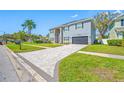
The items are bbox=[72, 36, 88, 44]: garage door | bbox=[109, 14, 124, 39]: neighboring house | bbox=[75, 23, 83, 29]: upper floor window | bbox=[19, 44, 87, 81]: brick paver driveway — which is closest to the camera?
bbox=[19, 44, 87, 81]: brick paver driveway

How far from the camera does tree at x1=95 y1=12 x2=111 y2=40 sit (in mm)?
47969

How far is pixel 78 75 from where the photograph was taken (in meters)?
9.76

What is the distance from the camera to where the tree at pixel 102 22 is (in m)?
48.0

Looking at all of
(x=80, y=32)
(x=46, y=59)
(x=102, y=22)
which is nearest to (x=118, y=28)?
(x=80, y=32)

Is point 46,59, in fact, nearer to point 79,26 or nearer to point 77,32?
point 79,26

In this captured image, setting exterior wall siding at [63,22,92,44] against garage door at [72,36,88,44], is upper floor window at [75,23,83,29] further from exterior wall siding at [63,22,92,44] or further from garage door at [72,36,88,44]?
garage door at [72,36,88,44]

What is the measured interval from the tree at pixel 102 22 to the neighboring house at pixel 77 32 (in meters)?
5.52

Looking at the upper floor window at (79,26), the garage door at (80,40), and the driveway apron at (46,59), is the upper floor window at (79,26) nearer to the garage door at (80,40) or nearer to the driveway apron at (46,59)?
the garage door at (80,40)

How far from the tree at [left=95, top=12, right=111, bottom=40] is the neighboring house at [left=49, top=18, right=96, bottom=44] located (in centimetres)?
552

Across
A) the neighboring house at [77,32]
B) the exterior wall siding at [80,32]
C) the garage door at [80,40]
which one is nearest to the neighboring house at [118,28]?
the neighboring house at [77,32]

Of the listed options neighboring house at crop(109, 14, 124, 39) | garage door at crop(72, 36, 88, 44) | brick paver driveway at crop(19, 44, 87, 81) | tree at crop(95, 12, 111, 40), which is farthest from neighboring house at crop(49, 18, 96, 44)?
brick paver driveway at crop(19, 44, 87, 81)

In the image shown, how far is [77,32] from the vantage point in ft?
144
